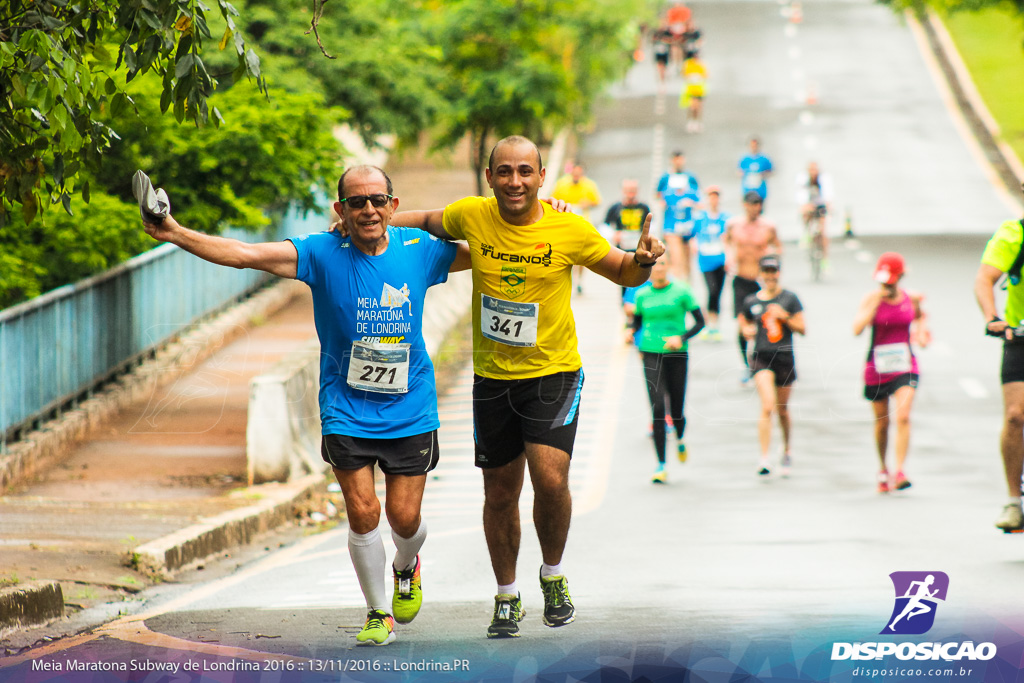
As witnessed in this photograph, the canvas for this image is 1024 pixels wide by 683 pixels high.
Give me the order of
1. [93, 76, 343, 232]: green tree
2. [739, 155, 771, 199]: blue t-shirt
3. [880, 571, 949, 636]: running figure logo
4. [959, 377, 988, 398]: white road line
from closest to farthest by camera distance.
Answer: [880, 571, 949, 636]: running figure logo, [93, 76, 343, 232]: green tree, [959, 377, 988, 398]: white road line, [739, 155, 771, 199]: blue t-shirt

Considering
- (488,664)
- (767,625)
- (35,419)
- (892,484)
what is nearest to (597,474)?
(892,484)

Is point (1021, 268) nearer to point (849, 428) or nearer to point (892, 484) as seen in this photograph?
point (892, 484)

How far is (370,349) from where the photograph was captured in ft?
21.0

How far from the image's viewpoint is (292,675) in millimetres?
6031

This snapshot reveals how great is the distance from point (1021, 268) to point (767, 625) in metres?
3.07

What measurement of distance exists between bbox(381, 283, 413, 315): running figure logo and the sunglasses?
1.16 ft

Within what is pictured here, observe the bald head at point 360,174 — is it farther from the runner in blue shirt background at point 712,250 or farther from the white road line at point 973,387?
the runner in blue shirt background at point 712,250

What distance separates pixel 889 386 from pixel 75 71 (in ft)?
26.7

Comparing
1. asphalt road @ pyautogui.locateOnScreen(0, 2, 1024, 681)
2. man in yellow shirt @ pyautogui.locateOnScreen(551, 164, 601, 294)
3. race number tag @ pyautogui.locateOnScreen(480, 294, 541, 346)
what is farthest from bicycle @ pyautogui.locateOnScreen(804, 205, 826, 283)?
race number tag @ pyautogui.locateOnScreen(480, 294, 541, 346)

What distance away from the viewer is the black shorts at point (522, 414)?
6570 mm

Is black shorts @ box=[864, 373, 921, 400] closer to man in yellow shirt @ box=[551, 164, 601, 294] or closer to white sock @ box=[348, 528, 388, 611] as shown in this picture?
white sock @ box=[348, 528, 388, 611]

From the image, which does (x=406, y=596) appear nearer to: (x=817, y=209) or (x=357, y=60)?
(x=357, y=60)

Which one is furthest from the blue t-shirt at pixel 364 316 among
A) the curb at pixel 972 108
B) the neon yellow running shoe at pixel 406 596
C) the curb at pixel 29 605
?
the curb at pixel 972 108

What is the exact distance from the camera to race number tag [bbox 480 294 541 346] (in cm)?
650
